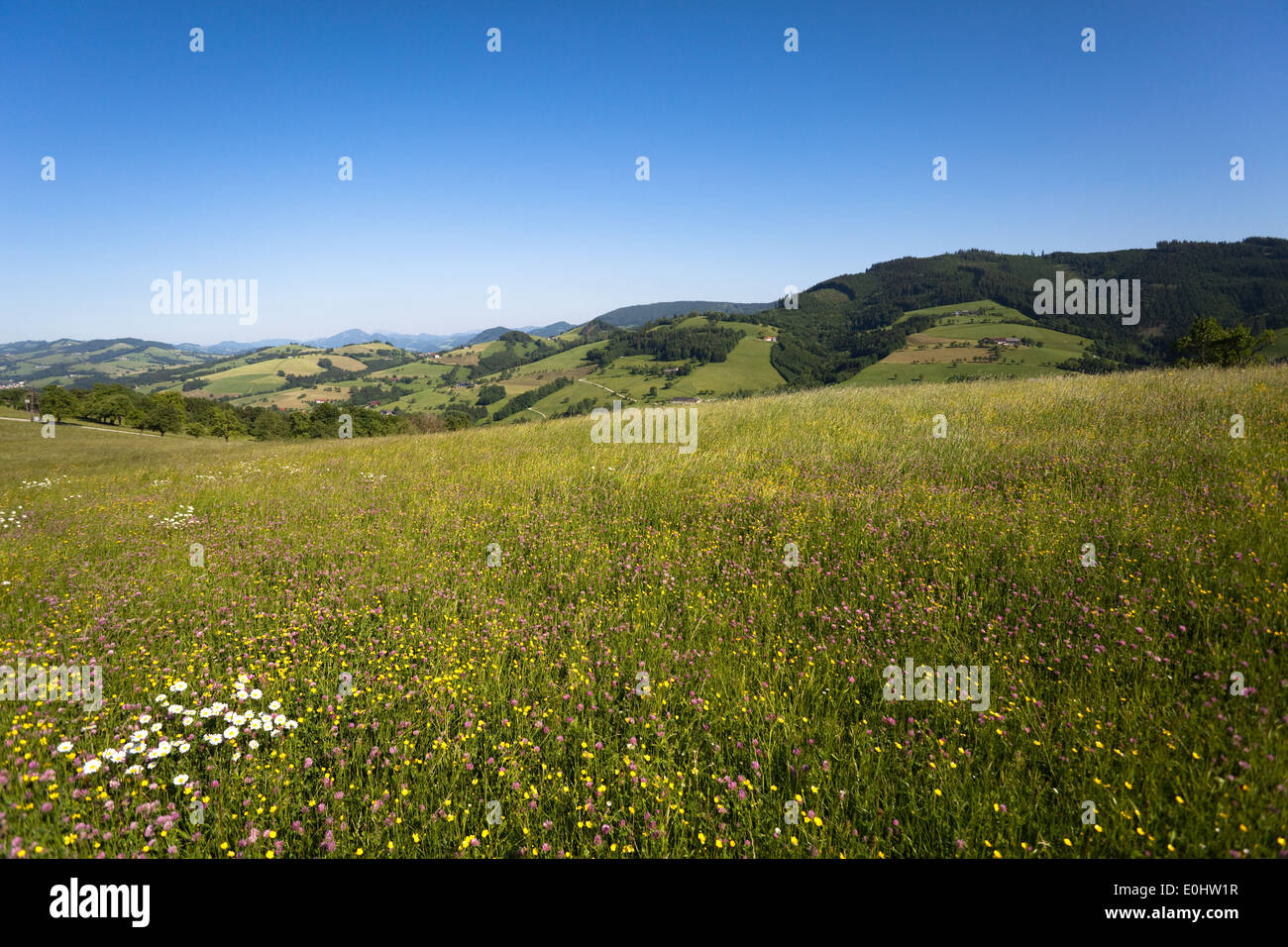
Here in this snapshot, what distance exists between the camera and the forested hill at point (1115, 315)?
116188mm

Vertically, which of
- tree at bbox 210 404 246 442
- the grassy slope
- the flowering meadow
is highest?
the grassy slope

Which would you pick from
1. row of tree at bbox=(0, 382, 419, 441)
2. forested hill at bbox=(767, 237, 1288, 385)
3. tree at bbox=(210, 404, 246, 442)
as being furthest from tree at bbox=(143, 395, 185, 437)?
forested hill at bbox=(767, 237, 1288, 385)

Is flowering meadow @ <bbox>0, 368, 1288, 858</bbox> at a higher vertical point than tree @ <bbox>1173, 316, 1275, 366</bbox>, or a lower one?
lower

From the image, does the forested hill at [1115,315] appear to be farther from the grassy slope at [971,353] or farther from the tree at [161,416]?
the tree at [161,416]

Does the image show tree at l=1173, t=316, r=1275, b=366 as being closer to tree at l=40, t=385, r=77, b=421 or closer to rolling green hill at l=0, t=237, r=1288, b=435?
rolling green hill at l=0, t=237, r=1288, b=435

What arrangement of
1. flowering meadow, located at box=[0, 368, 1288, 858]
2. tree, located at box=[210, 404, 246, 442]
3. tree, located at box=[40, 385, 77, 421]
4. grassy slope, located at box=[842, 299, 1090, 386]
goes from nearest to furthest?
flowering meadow, located at box=[0, 368, 1288, 858], tree, located at box=[40, 385, 77, 421], tree, located at box=[210, 404, 246, 442], grassy slope, located at box=[842, 299, 1090, 386]

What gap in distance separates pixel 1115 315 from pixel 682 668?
193 m

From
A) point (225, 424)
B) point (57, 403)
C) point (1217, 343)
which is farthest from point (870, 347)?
point (57, 403)

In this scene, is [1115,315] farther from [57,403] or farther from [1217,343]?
[57,403]

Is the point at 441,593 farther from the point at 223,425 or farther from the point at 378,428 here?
the point at 223,425

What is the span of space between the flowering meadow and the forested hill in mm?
113179

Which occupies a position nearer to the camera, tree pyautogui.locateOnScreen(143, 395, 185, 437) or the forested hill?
tree pyautogui.locateOnScreen(143, 395, 185, 437)

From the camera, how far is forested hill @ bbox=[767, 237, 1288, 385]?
116m

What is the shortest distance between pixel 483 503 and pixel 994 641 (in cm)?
779
